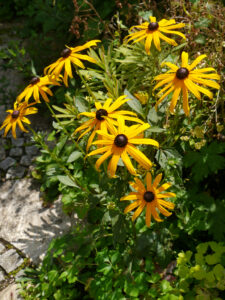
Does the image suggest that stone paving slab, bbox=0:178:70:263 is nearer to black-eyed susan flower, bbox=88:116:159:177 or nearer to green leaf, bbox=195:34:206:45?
black-eyed susan flower, bbox=88:116:159:177


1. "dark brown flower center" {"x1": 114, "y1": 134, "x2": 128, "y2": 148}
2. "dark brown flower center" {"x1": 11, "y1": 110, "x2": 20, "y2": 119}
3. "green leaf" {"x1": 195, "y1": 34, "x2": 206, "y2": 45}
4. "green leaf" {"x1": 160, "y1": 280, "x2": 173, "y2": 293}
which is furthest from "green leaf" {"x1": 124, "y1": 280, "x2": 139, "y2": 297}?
"green leaf" {"x1": 195, "y1": 34, "x2": 206, "y2": 45}

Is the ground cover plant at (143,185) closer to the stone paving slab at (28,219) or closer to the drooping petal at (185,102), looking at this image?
the drooping petal at (185,102)

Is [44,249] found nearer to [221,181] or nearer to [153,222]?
Answer: [153,222]

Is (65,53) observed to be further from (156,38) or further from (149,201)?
(149,201)

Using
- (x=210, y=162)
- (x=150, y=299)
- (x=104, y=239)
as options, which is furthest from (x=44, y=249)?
(x=210, y=162)

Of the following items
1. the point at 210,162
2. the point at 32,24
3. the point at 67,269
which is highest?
the point at 32,24

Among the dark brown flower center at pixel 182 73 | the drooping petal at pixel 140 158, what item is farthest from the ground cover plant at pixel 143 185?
the drooping petal at pixel 140 158
